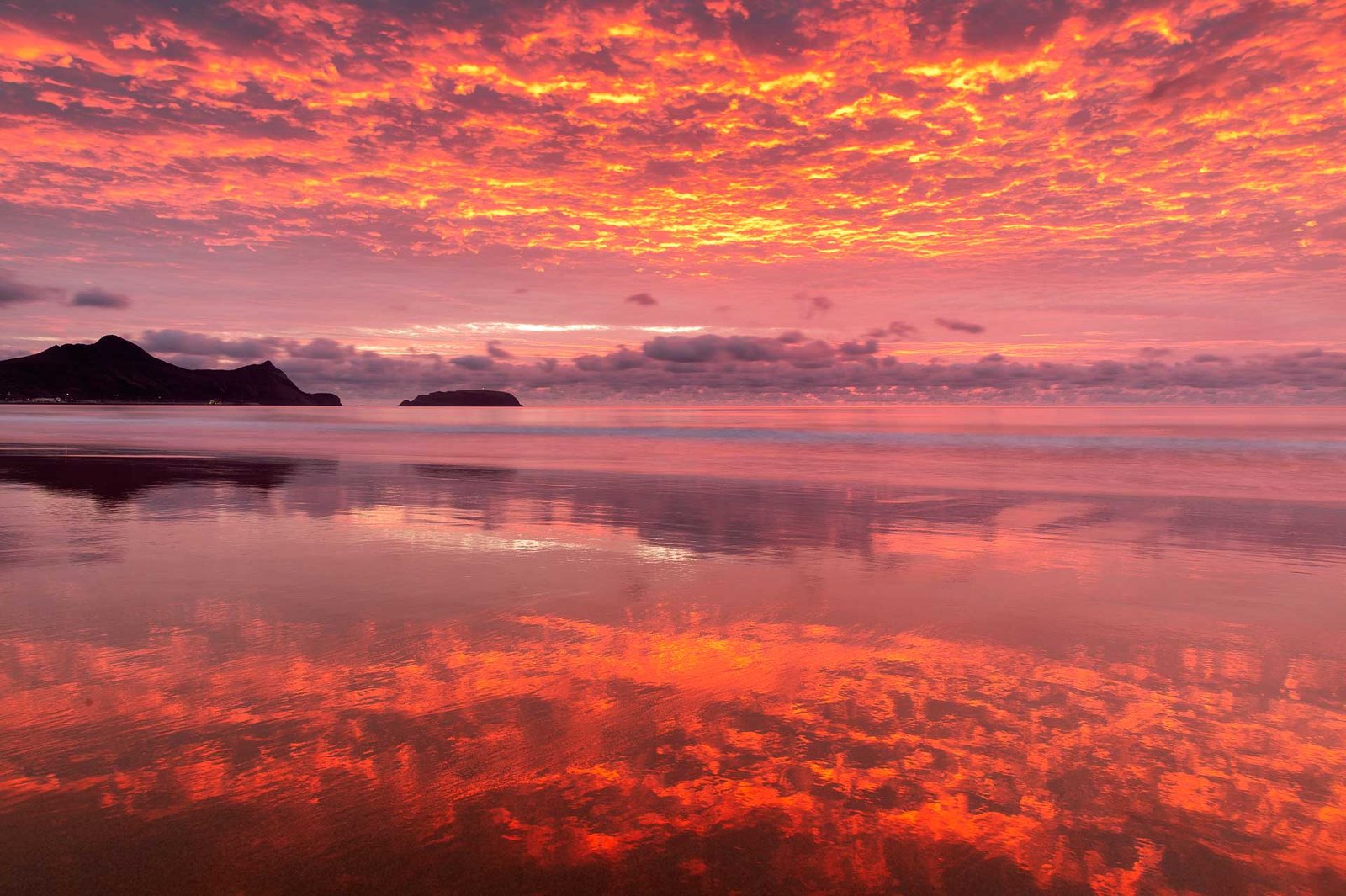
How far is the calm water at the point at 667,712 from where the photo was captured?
161 inches

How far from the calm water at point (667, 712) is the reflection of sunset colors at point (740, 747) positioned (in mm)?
26

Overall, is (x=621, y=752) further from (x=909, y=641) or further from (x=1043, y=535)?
(x=1043, y=535)

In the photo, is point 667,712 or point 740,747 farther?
point 667,712

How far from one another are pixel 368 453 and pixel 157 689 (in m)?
35.8

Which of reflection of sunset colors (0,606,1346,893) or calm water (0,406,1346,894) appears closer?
calm water (0,406,1346,894)

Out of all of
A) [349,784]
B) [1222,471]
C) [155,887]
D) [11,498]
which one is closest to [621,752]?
[349,784]

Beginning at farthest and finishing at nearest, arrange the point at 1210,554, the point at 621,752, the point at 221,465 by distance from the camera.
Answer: the point at 221,465
the point at 1210,554
the point at 621,752

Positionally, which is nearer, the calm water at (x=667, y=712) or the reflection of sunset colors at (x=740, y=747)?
the calm water at (x=667, y=712)

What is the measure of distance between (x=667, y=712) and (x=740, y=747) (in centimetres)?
79

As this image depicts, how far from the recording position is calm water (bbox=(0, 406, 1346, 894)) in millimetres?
4102

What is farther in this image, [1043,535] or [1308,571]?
[1043,535]

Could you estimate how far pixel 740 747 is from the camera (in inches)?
212

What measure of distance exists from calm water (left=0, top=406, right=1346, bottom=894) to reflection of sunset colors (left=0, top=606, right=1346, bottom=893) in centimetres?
3

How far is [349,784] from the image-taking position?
476 cm
